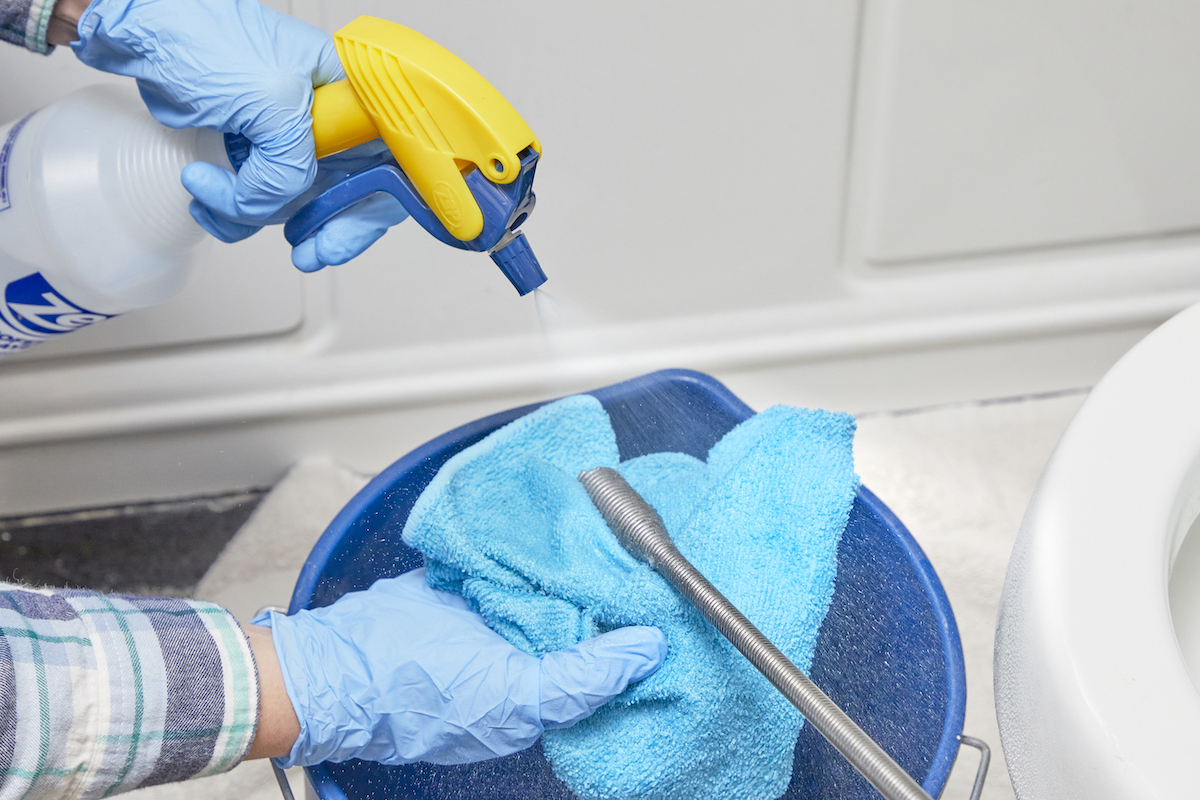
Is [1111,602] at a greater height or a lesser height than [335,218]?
lesser

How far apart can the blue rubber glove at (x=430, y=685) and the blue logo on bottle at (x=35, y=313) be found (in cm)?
27

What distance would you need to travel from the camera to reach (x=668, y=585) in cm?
56

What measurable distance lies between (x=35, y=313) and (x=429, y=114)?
32cm

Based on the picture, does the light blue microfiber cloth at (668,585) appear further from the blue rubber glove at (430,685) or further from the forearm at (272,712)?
the forearm at (272,712)

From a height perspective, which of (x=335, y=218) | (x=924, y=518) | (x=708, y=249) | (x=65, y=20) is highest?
(x=65, y=20)

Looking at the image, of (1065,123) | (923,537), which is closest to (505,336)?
(923,537)

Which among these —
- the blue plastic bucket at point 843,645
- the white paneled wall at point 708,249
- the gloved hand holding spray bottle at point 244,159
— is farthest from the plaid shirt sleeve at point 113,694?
the white paneled wall at point 708,249

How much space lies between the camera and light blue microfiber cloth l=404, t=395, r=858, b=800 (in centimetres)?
55

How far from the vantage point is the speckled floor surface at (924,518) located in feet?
2.94

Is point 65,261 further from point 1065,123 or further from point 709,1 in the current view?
point 1065,123

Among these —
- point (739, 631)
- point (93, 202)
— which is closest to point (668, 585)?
point (739, 631)

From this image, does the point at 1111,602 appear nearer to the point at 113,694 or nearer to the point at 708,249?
the point at 113,694

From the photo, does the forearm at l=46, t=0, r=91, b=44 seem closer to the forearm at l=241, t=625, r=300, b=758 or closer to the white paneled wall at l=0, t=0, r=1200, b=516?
the white paneled wall at l=0, t=0, r=1200, b=516

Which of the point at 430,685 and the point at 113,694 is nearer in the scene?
the point at 113,694
